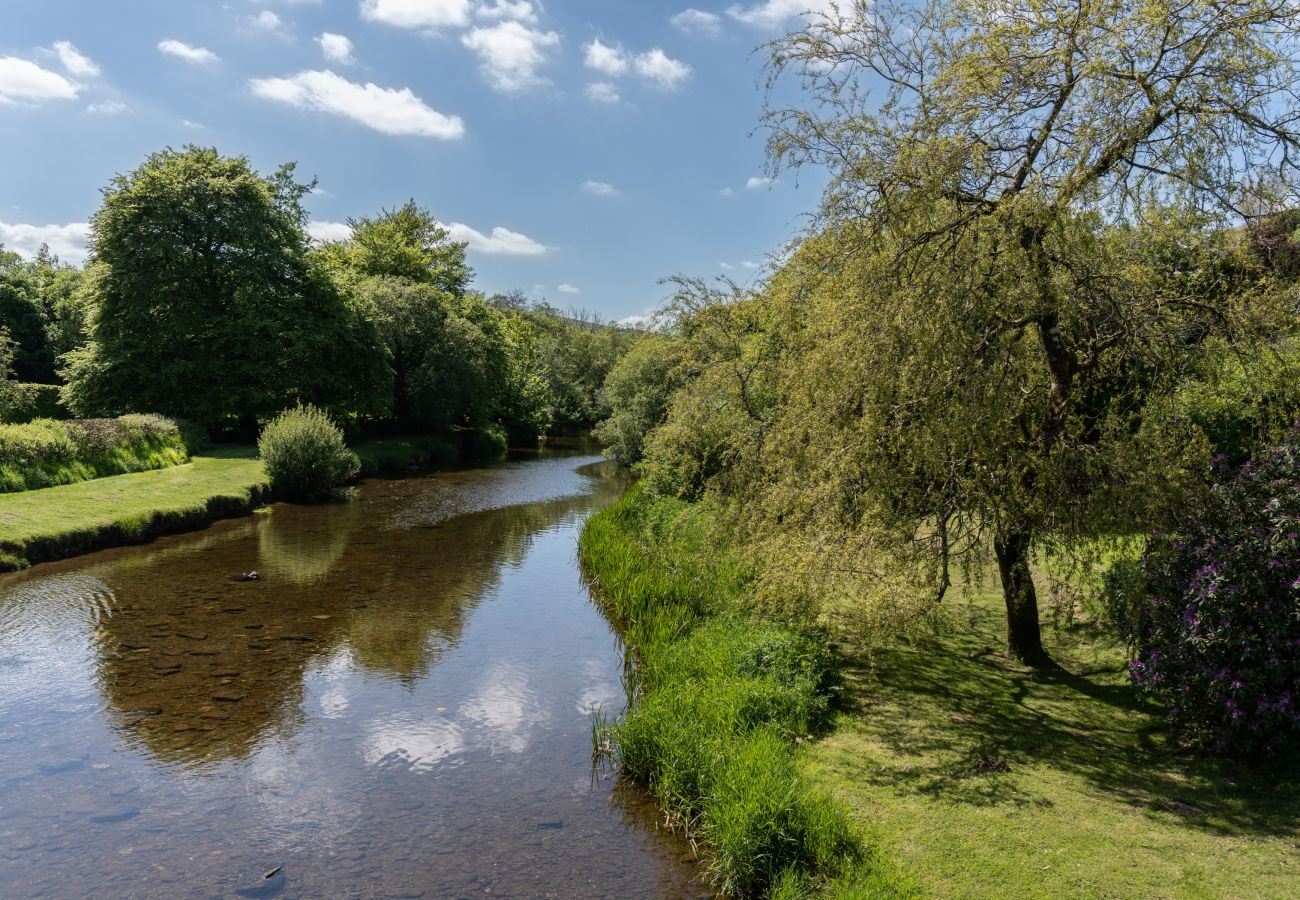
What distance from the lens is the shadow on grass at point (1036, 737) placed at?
21.5 ft

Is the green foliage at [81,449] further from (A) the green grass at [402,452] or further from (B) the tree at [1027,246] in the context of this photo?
(B) the tree at [1027,246]

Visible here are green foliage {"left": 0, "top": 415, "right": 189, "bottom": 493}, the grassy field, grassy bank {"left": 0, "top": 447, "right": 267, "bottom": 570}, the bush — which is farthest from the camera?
the bush

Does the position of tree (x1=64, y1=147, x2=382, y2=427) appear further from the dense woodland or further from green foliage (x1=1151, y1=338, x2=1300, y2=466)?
green foliage (x1=1151, y1=338, x2=1300, y2=466)

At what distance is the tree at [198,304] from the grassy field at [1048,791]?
32.4m

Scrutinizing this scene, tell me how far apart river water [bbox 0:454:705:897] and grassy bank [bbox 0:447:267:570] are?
29.8 inches

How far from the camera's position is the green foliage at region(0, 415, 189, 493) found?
21297 mm

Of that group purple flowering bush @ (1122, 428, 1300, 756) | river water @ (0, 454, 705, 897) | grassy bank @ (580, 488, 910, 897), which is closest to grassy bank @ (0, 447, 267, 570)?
river water @ (0, 454, 705, 897)

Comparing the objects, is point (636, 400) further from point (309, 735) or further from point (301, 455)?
point (309, 735)

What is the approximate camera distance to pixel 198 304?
113 feet

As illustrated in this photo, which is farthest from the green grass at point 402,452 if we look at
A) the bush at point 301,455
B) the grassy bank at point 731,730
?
the grassy bank at point 731,730

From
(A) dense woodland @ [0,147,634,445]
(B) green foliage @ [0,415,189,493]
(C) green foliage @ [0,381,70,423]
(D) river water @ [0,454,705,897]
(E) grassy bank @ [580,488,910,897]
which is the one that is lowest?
(D) river water @ [0,454,705,897]

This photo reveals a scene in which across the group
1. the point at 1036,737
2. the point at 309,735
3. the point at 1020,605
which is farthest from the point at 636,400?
the point at 1036,737

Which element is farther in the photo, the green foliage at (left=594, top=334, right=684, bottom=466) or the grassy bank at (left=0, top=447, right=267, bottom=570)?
the green foliage at (left=594, top=334, right=684, bottom=466)

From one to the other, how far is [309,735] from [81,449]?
20.3 meters
